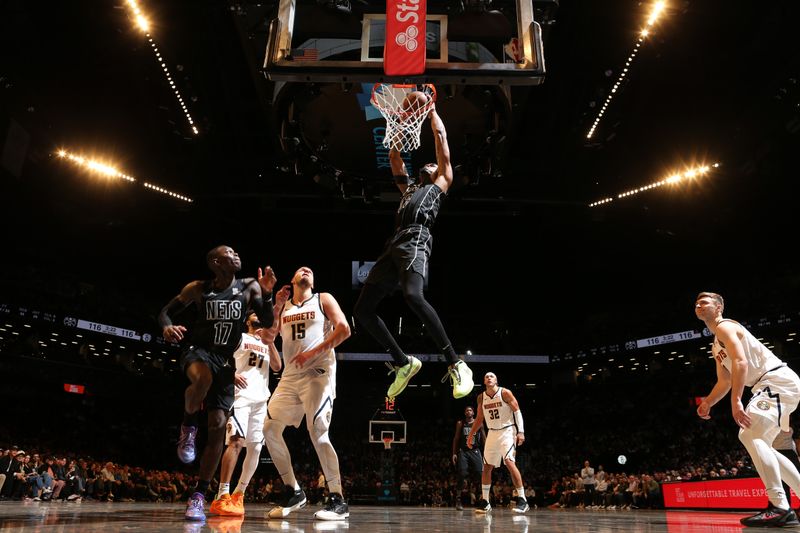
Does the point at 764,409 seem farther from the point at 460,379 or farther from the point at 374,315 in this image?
the point at 374,315

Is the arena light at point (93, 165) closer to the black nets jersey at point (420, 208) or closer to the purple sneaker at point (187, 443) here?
the purple sneaker at point (187, 443)

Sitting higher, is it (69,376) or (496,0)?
(496,0)

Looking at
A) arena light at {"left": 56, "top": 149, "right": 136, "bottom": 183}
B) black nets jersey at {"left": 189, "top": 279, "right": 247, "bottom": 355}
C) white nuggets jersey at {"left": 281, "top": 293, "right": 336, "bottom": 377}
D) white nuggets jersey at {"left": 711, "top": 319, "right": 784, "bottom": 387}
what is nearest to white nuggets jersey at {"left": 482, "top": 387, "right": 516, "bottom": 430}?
white nuggets jersey at {"left": 711, "top": 319, "right": 784, "bottom": 387}

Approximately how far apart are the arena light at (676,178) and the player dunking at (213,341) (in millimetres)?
17047

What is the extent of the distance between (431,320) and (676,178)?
17351 millimetres

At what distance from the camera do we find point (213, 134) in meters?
17.2

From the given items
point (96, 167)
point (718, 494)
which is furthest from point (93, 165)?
point (718, 494)

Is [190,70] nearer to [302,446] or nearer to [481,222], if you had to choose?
[481,222]

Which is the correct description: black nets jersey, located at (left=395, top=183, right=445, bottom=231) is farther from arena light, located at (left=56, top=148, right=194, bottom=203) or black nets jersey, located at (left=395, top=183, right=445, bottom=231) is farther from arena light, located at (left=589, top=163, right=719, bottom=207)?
arena light, located at (left=56, top=148, right=194, bottom=203)

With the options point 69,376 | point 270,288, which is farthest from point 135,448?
point 270,288

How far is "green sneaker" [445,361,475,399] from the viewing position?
15.8ft

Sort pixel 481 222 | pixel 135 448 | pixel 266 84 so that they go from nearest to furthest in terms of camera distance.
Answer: pixel 266 84 → pixel 481 222 → pixel 135 448

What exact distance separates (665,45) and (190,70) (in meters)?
10.9

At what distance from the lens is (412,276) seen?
15.1ft
